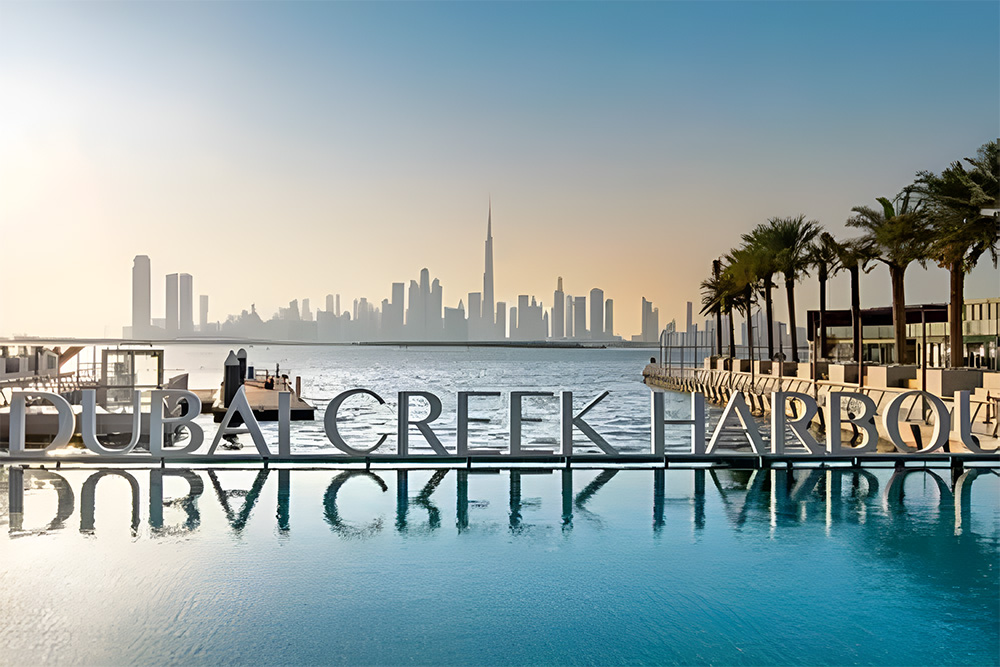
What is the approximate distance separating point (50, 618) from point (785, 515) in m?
7.70

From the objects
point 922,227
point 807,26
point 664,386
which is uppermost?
point 807,26

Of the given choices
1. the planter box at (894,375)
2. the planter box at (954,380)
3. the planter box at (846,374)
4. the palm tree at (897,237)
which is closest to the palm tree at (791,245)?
the palm tree at (897,237)

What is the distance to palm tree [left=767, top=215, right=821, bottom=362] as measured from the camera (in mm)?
47531

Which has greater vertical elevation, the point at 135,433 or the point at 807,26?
the point at 807,26

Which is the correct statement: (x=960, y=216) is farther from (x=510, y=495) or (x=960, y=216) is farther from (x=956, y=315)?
(x=510, y=495)

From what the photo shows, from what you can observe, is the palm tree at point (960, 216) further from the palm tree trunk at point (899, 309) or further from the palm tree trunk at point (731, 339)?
the palm tree trunk at point (731, 339)

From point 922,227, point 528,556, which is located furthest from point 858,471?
point 922,227

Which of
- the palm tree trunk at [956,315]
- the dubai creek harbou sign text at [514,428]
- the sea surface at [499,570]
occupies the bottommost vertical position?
the sea surface at [499,570]

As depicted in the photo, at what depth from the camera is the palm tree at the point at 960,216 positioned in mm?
21766

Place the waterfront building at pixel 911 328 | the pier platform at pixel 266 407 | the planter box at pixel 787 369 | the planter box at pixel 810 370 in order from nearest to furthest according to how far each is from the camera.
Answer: the pier platform at pixel 266 407, the planter box at pixel 810 370, the planter box at pixel 787 369, the waterfront building at pixel 911 328

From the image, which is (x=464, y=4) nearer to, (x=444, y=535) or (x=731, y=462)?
(x=731, y=462)

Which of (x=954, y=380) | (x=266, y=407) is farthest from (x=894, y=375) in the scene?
(x=266, y=407)

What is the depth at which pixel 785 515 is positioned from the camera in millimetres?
9945

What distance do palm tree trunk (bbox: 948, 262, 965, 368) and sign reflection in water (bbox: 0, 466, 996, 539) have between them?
12.4 meters
